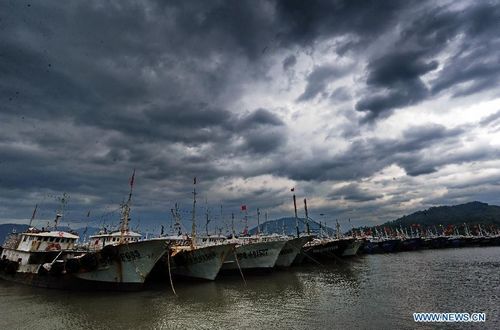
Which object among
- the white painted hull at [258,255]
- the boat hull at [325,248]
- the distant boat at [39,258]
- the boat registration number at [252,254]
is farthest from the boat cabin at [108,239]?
the boat hull at [325,248]

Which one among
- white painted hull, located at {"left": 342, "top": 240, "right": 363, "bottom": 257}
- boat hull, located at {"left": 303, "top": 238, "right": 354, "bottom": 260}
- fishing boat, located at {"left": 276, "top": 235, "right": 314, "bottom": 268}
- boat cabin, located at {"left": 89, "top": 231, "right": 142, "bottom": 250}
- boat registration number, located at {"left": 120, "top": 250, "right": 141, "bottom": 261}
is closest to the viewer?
boat registration number, located at {"left": 120, "top": 250, "right": 141, "bottom": 261}

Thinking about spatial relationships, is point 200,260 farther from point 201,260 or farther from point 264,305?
point 264,305

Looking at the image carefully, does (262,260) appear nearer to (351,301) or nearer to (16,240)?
(351,301)

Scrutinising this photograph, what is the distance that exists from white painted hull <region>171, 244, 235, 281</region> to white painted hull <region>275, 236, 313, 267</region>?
1218 centimetres

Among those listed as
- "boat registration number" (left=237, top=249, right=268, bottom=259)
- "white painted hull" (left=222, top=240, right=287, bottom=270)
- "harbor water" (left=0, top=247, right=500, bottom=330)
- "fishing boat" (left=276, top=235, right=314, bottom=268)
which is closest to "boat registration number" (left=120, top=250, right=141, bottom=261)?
"harbor water" (left=0, top=247, right=500, bottom=330)

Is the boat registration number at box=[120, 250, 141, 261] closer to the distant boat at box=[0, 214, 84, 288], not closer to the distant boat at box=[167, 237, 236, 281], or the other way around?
the distant boat at box=[0, 214, 84, 288]

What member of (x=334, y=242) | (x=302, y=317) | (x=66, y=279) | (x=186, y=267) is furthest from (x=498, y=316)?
(x=334, y=242)

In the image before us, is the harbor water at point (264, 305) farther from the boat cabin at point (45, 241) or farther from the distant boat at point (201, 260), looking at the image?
the boat cabin at point (45, 241)

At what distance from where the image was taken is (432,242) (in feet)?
278

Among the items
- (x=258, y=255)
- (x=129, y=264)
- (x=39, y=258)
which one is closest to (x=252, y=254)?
(x=258, y=255)

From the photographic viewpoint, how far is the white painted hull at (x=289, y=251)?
37.0 metres

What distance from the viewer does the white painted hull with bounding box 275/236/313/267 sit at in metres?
37.0

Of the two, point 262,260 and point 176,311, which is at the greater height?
point 262,260

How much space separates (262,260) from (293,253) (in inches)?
296
